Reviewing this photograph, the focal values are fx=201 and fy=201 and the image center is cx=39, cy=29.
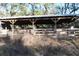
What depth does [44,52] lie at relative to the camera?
239cm

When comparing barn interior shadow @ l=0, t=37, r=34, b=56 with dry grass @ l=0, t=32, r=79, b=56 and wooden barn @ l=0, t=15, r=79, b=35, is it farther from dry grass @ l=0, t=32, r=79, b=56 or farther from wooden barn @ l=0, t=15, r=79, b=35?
wooden barn @ l=0, t=15, r=79, b=35

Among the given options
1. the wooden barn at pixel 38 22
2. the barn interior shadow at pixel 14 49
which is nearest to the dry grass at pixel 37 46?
the barn interior shadow at pixel 14 49

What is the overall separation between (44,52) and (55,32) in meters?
0.75

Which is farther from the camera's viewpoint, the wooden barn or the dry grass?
the wooden barn

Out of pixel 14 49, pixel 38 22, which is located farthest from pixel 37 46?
pixel 38 22

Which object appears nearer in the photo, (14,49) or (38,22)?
(14,49)

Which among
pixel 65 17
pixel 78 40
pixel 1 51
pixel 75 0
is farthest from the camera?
pixel 65 17

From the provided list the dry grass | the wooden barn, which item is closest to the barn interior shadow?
the dry grass

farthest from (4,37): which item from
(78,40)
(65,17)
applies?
(65,17)

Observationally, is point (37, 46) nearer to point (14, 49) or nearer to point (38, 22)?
point (14, 49)

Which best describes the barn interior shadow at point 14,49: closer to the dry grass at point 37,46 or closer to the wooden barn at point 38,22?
the dry grass at point 37,46

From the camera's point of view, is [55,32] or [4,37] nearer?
[4,37]

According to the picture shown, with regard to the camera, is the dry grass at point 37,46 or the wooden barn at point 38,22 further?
the wooden barn at point 38,22

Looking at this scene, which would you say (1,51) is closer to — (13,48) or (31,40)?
(13,48)
